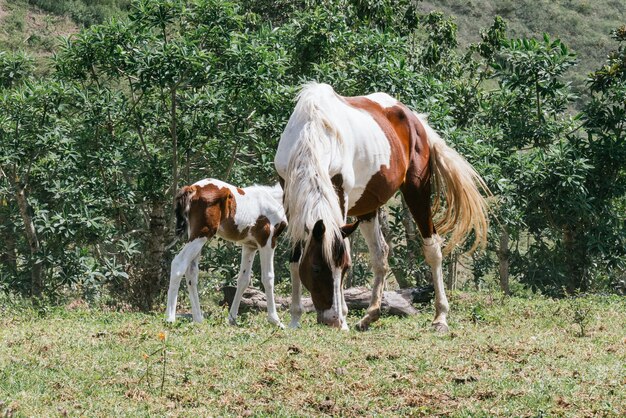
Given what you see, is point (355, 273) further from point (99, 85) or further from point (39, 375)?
point (39, 375)

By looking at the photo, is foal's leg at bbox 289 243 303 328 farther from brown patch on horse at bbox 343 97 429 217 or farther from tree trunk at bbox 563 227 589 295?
tree trunk at bbox 563 227 589 295

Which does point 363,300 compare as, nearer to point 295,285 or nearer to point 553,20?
point 295,285

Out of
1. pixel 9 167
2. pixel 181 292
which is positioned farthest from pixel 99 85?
pixel 181 292

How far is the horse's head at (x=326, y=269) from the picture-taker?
24.9ft

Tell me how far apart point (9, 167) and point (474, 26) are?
1747 inches

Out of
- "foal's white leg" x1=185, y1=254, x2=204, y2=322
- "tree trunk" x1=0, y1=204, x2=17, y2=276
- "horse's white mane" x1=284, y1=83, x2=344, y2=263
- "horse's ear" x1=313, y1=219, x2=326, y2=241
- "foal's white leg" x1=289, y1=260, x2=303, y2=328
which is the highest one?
"horse's white mane" x1=284, y1=83, x2=344, y2=263

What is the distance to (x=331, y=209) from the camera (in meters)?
7.62

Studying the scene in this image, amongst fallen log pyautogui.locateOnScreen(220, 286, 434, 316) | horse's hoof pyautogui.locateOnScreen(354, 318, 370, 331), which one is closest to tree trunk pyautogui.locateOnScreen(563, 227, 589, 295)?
fallen log pyautogui.locateOnScreen(220, 286, 434, 316)

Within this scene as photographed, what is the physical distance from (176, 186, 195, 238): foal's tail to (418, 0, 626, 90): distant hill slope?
1686 inches

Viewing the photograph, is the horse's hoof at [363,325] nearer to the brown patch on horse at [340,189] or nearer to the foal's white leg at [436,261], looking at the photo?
the foal's white leg at [436,261]

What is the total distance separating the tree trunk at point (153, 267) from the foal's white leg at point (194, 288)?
316cm

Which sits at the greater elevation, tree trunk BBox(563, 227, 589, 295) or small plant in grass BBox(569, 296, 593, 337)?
small plant in grass BBox(569, 296, 593, 337)

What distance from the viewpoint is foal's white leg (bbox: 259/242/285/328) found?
417 inches

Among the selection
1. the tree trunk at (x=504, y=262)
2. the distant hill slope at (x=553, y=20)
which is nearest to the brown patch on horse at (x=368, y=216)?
the tree trunk at (x=504, y=262)
